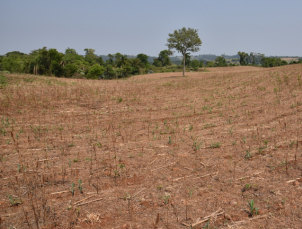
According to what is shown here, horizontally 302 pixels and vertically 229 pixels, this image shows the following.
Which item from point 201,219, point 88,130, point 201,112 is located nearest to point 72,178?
point 201,219

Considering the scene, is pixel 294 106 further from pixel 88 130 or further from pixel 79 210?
pixel 79 210

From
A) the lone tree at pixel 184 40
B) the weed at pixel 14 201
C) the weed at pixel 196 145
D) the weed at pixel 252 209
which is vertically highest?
the lone tree at pixel 184 40

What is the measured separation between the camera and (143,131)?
7348 mm

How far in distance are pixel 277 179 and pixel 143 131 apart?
4060 mm

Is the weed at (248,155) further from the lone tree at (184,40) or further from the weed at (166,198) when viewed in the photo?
the lone tree at (184,40)

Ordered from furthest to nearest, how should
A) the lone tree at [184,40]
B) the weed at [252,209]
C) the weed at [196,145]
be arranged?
the lone tree at [184,40] → the weed at [196,145] → the weed at [252,209]

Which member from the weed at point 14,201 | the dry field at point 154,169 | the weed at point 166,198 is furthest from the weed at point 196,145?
the weed at point 14,201

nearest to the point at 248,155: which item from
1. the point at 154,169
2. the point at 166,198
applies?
the point at 154,169

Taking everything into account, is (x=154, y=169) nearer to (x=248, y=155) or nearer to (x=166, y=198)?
(x=166, y=198)

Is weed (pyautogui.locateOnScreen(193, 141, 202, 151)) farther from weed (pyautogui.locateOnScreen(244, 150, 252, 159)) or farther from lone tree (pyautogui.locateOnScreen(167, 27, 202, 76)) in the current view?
lone tree (pyautogui.locateOnScreen(167, 27, 202, 76))

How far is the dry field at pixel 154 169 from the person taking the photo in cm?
334

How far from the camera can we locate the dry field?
11.0 ft

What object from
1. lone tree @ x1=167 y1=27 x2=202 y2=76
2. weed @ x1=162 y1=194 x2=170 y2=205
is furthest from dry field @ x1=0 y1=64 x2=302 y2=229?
lone tree @ x1=167 y1=27 x2=202 y2=76

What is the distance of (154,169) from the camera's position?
15.6 ft
